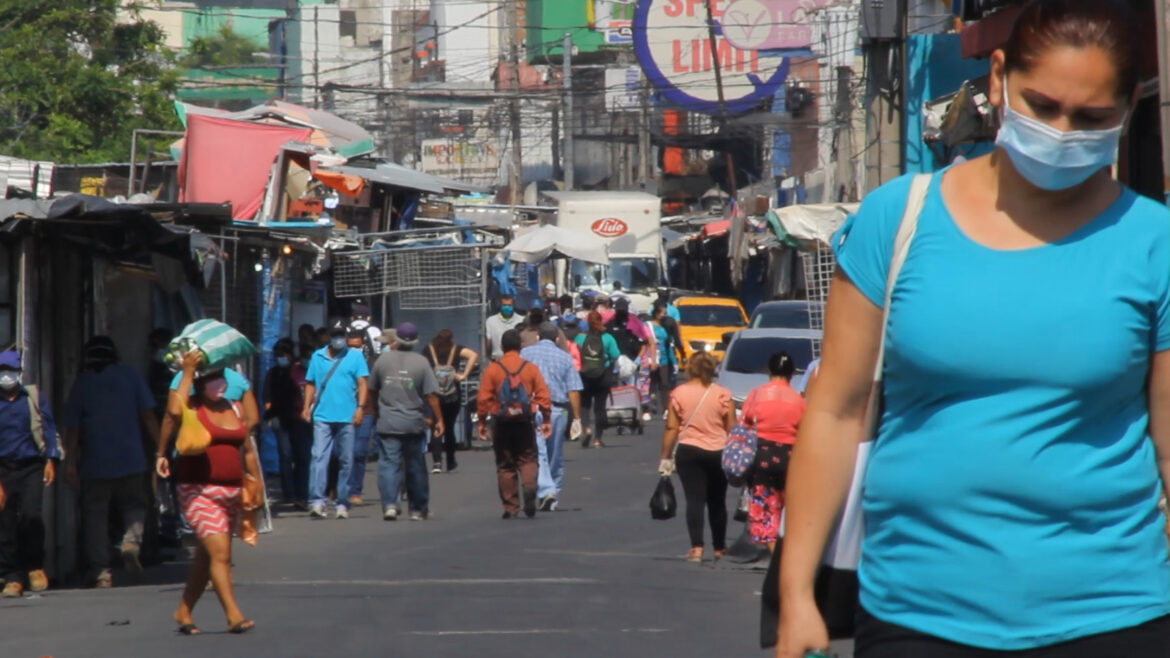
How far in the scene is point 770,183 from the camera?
52875mm

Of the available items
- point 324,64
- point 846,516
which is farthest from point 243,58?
point 846,516

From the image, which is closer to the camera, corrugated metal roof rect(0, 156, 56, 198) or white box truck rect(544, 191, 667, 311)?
corrugated metal roof rect(0, 156, 56, 198)

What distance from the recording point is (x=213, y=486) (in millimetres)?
10102

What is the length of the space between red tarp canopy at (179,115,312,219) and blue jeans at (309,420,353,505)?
179 inches

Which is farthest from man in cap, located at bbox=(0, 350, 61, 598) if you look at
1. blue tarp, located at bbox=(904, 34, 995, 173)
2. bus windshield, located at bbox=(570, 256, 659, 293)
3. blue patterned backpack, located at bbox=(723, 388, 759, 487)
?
bus windshield, located at bbox=(570, 256, 659, 293)

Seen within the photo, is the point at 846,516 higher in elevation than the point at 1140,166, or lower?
lower

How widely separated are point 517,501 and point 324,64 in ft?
244

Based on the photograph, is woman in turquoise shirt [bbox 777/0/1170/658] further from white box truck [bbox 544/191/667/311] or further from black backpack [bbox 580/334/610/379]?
white box truck [bbox 544/191/667/311]

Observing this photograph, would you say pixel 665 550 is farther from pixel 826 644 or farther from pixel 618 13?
pixel 618 13

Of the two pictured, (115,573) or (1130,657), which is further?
(115,573)

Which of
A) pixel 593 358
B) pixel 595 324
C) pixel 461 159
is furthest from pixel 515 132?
pixel 593 358

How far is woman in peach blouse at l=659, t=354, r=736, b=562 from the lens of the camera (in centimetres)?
1359

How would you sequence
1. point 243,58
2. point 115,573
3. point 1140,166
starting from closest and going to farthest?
point 1140,166
point 115,573
point 243,58

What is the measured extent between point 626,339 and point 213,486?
16986 mm
